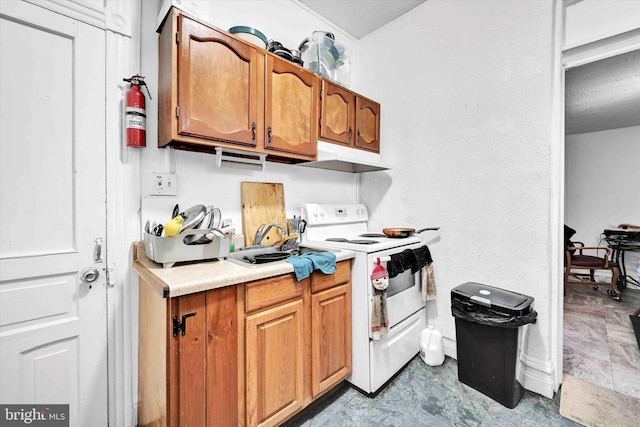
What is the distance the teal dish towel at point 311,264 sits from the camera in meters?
1.36

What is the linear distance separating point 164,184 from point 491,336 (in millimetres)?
2131

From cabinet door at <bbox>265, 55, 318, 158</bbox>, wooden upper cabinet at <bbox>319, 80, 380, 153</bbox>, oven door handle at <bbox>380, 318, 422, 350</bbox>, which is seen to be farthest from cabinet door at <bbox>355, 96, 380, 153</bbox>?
oven door handle at <bbox>380, 318, 422, 350</bbox>

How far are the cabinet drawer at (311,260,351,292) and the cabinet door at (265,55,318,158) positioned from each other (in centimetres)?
80

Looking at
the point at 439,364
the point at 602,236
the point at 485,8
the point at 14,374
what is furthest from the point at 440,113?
→ the point at 602,236

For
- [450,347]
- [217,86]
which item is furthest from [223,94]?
[450,347]

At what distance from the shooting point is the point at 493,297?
165 cm

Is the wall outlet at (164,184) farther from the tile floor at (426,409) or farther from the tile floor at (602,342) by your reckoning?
the tile floor at (602,342)

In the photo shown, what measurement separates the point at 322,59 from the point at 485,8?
1.20 metres

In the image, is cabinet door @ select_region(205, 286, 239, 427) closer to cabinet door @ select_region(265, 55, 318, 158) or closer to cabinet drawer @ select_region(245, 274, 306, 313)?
cabinet drawer @ select_region(245, 274, 306, 313)

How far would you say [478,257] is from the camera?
6.45 ft

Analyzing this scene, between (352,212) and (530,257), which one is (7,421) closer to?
(352,212)

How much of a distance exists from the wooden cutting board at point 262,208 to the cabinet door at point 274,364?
64 centimetres

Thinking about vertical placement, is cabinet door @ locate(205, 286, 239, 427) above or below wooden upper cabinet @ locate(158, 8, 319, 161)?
below

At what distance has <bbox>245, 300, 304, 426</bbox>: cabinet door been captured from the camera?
1209 millimetres
